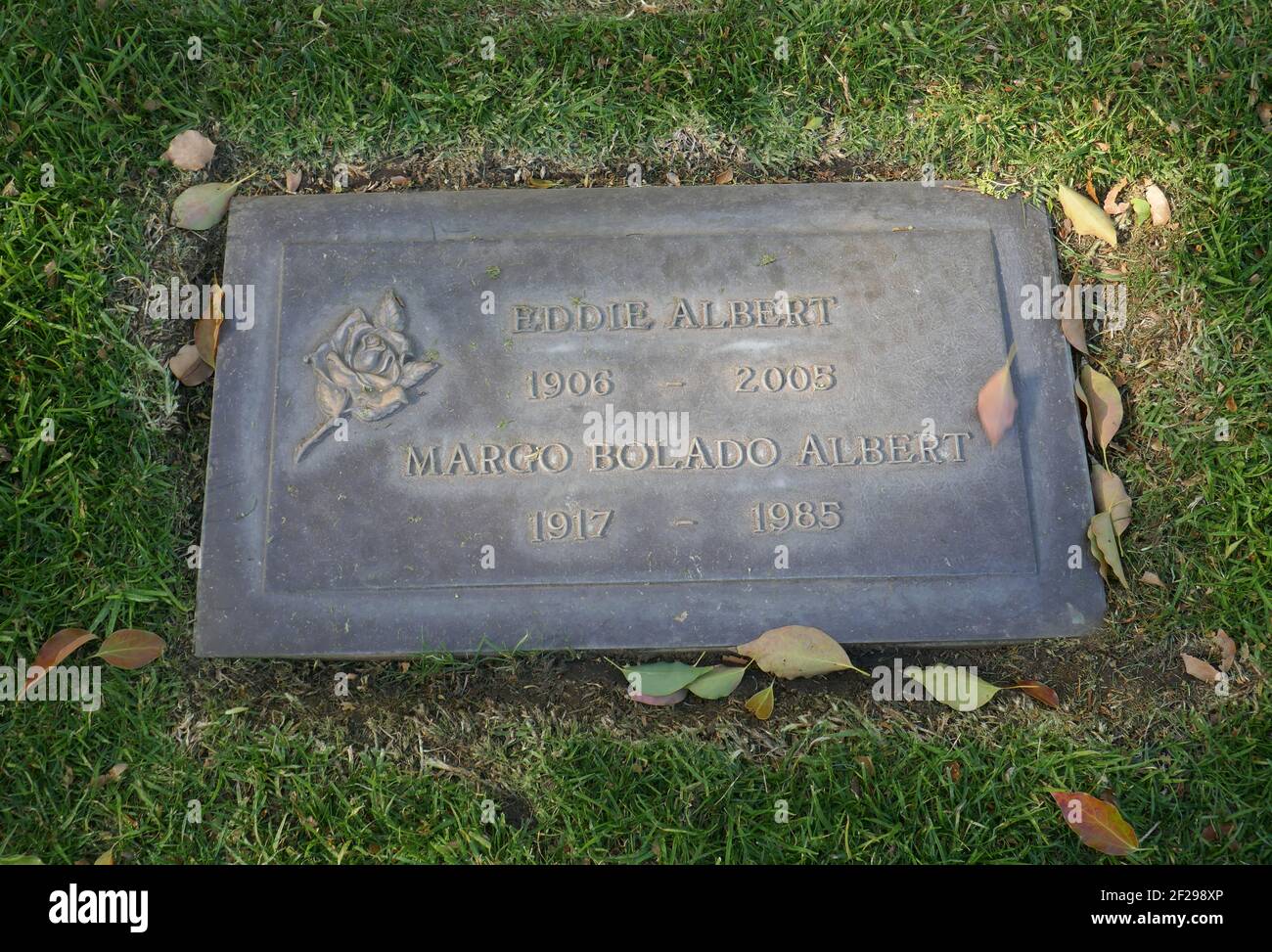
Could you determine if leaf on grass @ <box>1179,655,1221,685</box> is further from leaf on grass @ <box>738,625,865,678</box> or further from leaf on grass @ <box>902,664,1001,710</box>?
leaf on grass @ <box>738,625,865,678</box>

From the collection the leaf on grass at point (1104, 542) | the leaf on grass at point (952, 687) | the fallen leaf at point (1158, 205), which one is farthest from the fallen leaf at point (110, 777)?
the fallen leaf at point (1158, 205)

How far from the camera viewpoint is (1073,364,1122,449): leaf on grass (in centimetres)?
267

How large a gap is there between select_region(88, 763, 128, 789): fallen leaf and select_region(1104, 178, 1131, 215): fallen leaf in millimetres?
3301

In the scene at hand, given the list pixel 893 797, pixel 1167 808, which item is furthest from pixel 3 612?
pixel 1167 808

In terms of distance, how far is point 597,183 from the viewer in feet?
9.53

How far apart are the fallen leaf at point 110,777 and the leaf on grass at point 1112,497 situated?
9.09 ft

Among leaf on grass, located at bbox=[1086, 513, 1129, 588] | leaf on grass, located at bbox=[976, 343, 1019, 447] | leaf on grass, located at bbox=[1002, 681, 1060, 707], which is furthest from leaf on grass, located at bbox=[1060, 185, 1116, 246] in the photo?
leaf on grass, located at bbox=[1002, 681, 1060, 707]

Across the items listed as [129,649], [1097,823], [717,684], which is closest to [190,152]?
[129,649]

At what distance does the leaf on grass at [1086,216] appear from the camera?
2818 mm

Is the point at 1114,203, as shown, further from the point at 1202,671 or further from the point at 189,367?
the point at 189,367

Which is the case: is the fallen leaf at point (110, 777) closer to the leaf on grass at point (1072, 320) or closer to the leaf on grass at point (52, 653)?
the leaf on grass at point (52, 653)

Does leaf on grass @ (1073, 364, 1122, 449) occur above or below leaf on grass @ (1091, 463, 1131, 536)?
above

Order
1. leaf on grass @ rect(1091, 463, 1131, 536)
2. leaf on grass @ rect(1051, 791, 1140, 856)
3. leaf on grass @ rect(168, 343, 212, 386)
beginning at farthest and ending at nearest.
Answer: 1. leaf on grass @ rect(168, 343, 212, 386)
2. leaf on grass @ rect(1091, 463, 1131, 536)
3. leaf on grass @ rect(1051, 791, 1140, 856)

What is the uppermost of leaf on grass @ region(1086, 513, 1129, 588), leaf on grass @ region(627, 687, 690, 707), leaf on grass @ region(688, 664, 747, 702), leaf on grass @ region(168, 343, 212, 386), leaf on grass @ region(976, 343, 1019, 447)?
leaf on grass @ region(168, 343, 212, 386)
